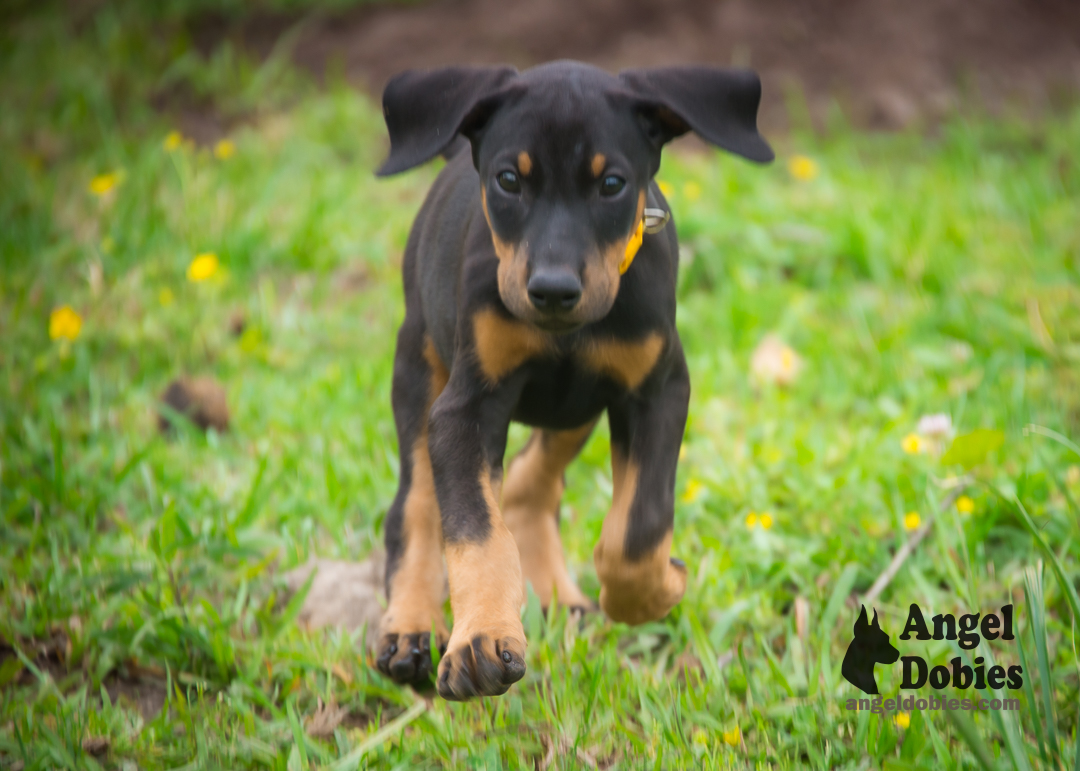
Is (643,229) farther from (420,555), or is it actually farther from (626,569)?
(420,555)

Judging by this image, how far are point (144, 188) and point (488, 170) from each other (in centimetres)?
402

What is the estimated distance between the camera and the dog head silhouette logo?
2.69 m

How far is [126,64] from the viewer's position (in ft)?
22.8

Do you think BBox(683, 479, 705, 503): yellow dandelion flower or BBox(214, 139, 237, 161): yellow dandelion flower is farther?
BBox(214, 139, 237, 161): yellow dandelion flower

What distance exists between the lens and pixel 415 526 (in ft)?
9.66

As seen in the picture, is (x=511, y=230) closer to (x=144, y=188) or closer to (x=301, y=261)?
(x=301, y=261)

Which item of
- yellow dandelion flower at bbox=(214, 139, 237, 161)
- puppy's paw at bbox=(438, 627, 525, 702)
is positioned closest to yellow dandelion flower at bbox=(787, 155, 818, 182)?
yellow dandelion flower at bbox=(214, 139, 237, 161)

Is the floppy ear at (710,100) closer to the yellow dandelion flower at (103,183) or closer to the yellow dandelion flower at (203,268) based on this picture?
the yellow dandelion flower at (203,268)

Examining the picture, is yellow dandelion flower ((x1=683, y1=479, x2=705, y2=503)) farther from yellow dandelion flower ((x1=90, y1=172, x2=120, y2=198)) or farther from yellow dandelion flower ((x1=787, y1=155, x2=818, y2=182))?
yellow dandelion flower ((x1=90, y1=172, x2=120, y2=198))

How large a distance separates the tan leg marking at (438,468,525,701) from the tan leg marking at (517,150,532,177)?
0.71 m

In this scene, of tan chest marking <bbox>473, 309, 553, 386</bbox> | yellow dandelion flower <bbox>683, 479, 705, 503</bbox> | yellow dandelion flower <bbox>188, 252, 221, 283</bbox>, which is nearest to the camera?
tan chest marking <bbox>473, 309, 553, 386</bbox>

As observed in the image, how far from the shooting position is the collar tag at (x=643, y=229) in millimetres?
2363

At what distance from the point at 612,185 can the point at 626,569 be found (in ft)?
3.02

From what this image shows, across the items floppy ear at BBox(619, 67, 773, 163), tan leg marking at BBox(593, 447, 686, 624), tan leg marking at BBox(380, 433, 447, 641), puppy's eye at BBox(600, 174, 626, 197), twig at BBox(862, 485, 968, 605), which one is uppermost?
floppy ear at BBox(619, 67, 773, 163)
